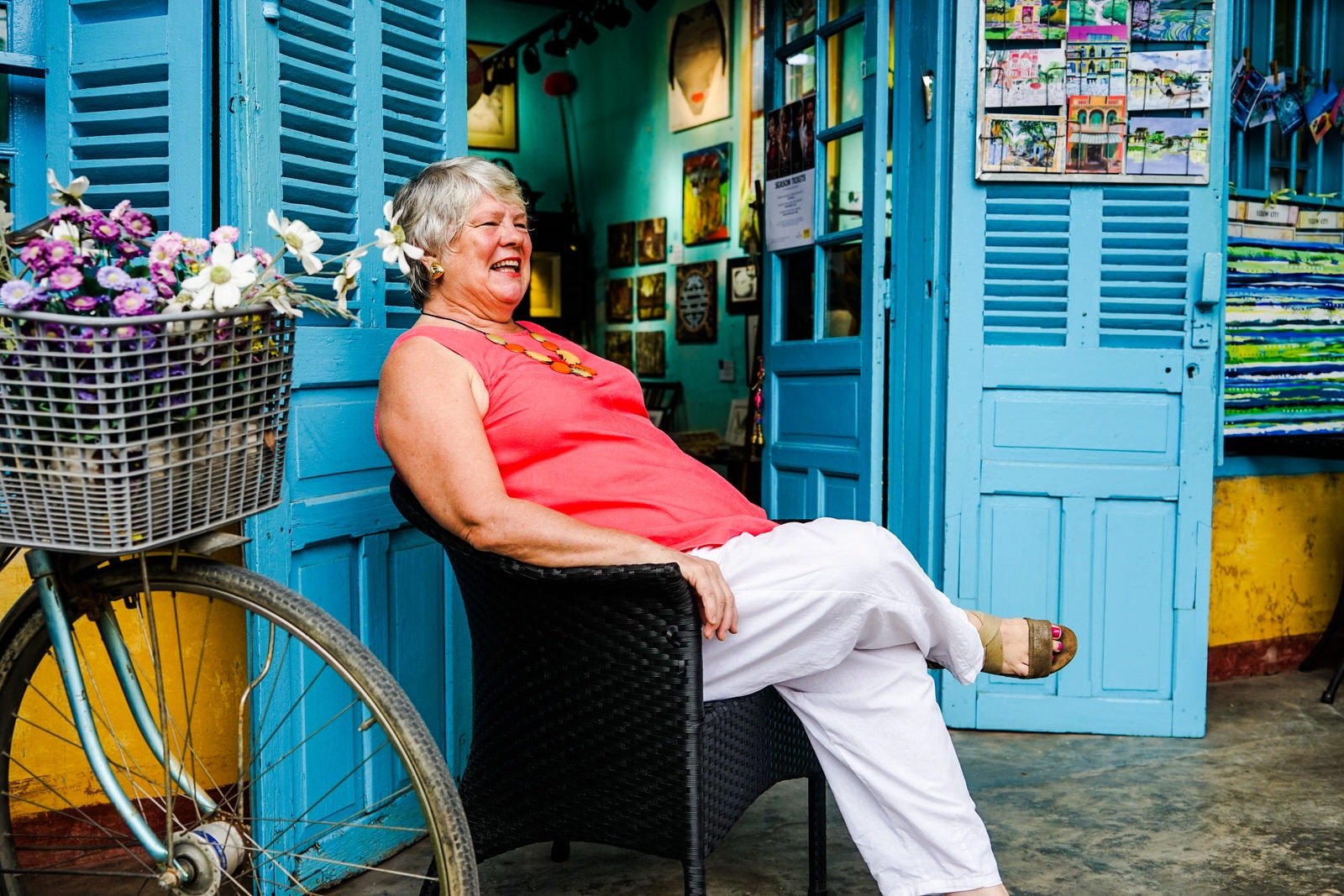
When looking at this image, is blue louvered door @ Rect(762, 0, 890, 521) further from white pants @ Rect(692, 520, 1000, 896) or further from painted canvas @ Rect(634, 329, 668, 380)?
painted canvas @ Rect(634, 329, 668, 380)

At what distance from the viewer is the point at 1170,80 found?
10.3 ft

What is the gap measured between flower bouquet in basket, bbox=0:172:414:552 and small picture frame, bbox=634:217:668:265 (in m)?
6.19

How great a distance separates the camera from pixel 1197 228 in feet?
10.3

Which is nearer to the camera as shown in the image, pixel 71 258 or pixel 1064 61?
pixel 71 258

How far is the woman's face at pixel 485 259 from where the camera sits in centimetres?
201

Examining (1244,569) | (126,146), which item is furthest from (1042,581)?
(126,146)

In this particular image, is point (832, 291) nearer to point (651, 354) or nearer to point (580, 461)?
point (580, 461)

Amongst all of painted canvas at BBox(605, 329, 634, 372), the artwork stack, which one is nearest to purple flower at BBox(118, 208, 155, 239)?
the artwork stack

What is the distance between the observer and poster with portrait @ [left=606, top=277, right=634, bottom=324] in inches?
308

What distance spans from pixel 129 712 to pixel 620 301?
5944mm

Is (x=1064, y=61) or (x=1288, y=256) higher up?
(x=1064, y=61)

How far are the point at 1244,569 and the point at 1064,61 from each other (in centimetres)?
174

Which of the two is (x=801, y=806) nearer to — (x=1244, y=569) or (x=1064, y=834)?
(x=1064, y=834)

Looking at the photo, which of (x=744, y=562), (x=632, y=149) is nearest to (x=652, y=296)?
(x=632, y=149)
